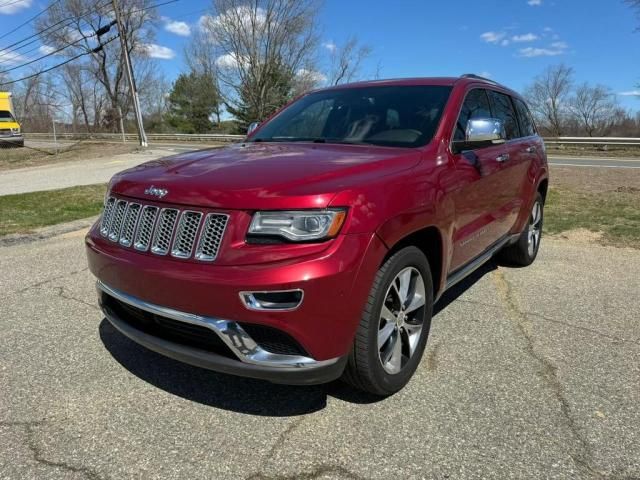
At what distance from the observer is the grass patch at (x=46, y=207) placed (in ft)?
24.8

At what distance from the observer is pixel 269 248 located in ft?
7.65

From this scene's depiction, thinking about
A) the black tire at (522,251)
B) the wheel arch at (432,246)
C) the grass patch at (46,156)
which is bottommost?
the grass patch at (46,156)

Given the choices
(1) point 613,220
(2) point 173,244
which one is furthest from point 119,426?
(1) point 613,220

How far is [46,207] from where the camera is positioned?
9000 mm

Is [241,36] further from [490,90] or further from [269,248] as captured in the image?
[269,248]

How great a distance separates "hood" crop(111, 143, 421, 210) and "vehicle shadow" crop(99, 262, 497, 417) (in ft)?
3.69

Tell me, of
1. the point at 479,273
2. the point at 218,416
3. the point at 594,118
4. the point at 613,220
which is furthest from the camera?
the point at 594,118

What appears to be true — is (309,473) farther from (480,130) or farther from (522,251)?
(522,251)

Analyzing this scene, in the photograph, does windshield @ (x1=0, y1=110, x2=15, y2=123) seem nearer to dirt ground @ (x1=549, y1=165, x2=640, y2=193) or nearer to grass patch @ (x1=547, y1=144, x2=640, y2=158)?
grass patch @ (x1=547, y1=144, x2=640, y2=158)

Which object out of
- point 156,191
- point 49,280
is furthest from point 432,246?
point 49,280

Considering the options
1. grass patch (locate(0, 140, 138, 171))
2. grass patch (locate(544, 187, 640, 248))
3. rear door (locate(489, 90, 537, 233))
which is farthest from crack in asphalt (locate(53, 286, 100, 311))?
grass patch (locate(0, 140, 138, 171))

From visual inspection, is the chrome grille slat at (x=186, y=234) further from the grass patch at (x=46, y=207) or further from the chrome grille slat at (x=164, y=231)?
the grass patch at (x=46, y=207)

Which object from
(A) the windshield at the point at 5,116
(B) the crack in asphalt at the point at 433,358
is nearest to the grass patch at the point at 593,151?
(B) the crack in asphalt at the point at 433,358

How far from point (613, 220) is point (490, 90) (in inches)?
185
